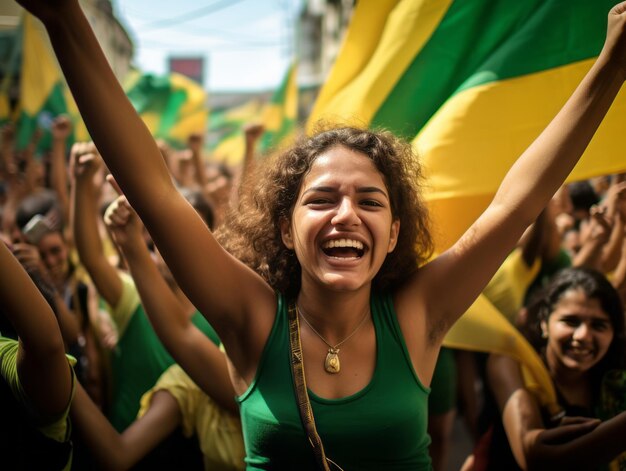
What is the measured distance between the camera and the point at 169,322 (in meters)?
1.94

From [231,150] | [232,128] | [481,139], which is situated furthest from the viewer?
[232,128]

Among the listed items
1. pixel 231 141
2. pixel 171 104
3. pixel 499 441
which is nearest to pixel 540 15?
pixel 499 441

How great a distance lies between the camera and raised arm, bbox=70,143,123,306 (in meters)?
2.53

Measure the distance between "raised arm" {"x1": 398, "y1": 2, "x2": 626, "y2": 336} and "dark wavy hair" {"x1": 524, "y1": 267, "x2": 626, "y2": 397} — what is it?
2.77ft

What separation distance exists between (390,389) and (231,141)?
985cm

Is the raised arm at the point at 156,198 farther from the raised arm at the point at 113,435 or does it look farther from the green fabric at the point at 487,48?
the green fabric at the point at 487,48

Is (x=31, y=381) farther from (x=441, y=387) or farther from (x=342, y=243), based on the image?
(x=441, y=387)

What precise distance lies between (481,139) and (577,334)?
82 cm

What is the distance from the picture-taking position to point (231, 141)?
11.0m

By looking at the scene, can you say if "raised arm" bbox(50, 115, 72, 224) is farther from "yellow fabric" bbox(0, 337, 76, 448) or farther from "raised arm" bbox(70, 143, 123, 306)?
"yellow fabric" bbox(0, 337, 76, 448)

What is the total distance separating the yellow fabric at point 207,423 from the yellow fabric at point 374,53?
121 cm

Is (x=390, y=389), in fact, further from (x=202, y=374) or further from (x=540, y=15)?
(x=540, y=15)

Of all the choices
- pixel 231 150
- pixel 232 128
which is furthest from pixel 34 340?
pixel 232 128

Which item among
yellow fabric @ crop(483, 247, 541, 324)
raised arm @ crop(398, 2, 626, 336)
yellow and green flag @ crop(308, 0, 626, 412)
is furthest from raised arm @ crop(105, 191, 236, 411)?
yellow fabric @ crop(483, 247, 541, 324)
